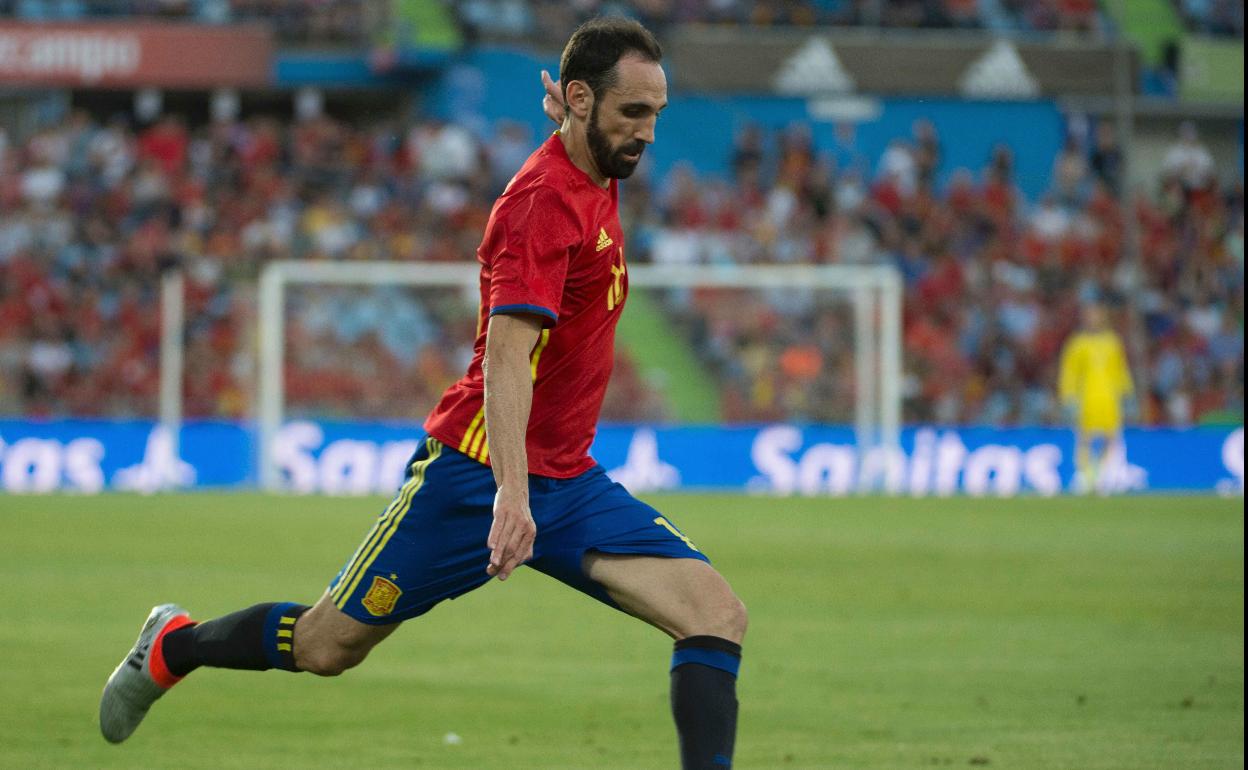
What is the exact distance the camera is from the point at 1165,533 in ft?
55.2

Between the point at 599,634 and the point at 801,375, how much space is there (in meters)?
14.4

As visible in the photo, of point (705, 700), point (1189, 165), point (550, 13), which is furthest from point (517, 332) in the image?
point (1189, 165)

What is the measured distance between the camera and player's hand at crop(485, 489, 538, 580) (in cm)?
453

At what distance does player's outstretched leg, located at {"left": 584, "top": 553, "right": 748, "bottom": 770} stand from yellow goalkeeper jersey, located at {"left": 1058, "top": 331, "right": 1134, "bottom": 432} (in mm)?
18285

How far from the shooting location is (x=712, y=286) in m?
24.6

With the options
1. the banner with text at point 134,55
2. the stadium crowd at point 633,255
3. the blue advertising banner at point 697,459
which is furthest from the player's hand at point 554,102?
the banner with text at point 134,55

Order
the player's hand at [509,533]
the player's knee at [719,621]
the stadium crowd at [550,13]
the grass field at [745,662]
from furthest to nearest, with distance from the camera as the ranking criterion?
the stadium crowd at [550,13], the grass field at [745,662], the player's knee at [719,621], the player's hand at [509,533]

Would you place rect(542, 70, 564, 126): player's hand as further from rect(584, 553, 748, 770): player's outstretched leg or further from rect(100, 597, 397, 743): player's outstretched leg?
rect(100, 597, 397, 743): player's outstretched leg

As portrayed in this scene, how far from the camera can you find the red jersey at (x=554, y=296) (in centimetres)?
466

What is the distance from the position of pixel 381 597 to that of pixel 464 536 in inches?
10.9

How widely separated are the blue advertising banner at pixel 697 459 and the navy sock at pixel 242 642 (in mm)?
16527

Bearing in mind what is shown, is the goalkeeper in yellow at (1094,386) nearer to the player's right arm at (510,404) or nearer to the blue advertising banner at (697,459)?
the blue advertising banner at (697,459)

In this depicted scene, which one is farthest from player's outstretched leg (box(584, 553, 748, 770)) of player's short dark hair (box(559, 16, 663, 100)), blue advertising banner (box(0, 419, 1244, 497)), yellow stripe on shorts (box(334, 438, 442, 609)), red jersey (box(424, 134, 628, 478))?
blue advertising banner (box(0, 419, 1244, 497))

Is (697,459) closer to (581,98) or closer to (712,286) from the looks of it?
(712,286)
